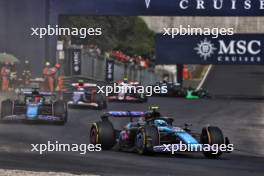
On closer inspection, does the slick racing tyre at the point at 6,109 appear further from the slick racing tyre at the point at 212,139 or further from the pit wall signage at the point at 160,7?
the slick racing tyre at the point at 212,139

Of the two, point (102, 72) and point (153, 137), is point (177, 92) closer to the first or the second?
point (102, 72)

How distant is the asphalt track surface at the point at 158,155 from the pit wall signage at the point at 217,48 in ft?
5.76

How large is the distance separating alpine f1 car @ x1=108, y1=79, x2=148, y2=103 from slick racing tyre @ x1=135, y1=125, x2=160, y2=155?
5061 millimetres

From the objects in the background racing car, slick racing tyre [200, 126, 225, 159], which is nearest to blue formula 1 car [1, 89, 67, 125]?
the background racing car

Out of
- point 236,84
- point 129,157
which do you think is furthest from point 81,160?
point 236,84

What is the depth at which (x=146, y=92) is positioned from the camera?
20.4 meters

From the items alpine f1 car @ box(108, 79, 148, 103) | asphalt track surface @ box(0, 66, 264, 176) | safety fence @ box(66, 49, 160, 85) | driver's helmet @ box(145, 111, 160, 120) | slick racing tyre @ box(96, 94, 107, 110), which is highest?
safety fence @ box(66, 49, 160, 85)

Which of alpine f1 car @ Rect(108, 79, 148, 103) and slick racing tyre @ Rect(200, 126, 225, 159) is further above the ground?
alpine f1 car @ Rect(108, 79, 148, 103)

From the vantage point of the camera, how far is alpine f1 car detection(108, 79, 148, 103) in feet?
66.4

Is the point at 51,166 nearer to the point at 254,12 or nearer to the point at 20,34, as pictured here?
the point at 20,34

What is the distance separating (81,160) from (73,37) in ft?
26.2

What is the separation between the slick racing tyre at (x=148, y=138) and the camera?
14.4m

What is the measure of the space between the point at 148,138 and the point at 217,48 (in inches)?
275

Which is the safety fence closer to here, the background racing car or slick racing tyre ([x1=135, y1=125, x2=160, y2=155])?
the background racing car
